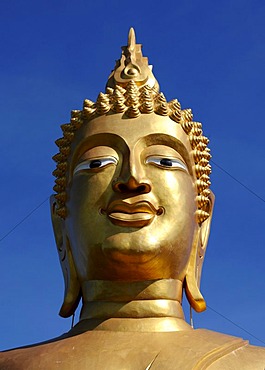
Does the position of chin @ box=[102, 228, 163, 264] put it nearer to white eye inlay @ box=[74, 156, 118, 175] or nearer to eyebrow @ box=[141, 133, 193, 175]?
white eye inlay @ box=[74, 156, 118, 175]

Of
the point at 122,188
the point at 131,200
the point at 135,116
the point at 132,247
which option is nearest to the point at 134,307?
the point at 132,247

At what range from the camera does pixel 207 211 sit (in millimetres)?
8039

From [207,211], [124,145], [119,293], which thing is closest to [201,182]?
[207,211]

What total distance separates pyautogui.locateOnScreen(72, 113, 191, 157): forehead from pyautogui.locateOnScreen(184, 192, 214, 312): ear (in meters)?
0.81

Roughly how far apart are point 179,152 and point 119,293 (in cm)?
150

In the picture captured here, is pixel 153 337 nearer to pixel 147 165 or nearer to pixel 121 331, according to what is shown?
pixel 121 331

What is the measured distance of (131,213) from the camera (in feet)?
23.2

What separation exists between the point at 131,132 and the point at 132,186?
59 centimetres

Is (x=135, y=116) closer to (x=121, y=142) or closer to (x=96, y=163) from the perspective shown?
(x=121, y=142)

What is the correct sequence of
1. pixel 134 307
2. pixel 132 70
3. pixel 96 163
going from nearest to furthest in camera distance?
pixel 134 307 < pixel 96 163 < pixel 132 70

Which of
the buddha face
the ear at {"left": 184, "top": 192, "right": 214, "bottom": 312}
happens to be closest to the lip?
the buddha face

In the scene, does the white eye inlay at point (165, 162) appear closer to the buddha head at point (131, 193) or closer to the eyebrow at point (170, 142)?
the buddha head at point (131, 193)

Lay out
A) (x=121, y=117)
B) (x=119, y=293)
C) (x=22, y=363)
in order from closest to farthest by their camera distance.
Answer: (x=22, y=363) → (x=119, y=293) → (x=121, y=117)

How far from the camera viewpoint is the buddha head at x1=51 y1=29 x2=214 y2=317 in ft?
23.1
